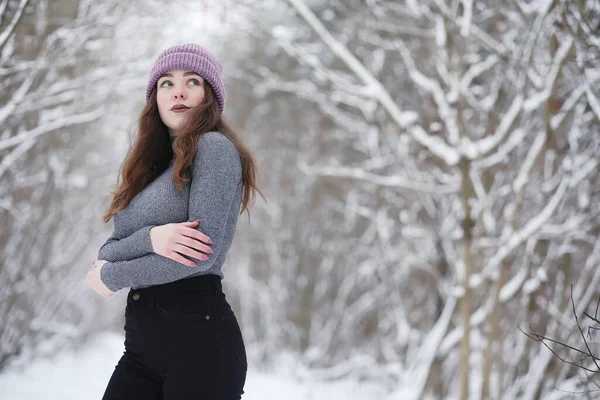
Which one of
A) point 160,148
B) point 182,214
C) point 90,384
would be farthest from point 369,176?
point 90,384

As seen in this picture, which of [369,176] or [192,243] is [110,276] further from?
[369,176]

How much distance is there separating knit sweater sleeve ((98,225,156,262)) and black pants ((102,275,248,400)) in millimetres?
105

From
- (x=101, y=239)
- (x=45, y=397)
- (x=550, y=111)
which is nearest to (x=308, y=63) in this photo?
(x=550, y=111)

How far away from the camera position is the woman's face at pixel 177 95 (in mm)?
2021

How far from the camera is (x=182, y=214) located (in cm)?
186

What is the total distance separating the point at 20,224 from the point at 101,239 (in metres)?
5.41

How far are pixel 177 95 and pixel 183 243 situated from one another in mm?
535

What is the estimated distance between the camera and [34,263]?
7.66 m

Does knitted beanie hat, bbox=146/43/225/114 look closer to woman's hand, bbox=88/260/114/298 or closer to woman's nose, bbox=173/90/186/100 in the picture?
woman's nose, bbox=173/90/186/100

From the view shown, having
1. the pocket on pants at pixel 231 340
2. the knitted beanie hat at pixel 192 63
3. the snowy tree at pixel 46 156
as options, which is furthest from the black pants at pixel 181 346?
the snowy tree at pixel 46 156

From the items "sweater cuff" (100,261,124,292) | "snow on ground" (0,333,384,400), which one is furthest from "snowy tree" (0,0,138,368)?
"sweater cuff" (100,261,124,292)

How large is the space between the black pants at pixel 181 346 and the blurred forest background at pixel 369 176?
116 centimetres

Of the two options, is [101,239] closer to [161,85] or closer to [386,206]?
[386,206]

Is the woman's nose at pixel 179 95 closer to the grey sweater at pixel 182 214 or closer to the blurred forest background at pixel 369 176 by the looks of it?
the grey sweater at pixel 182 214
